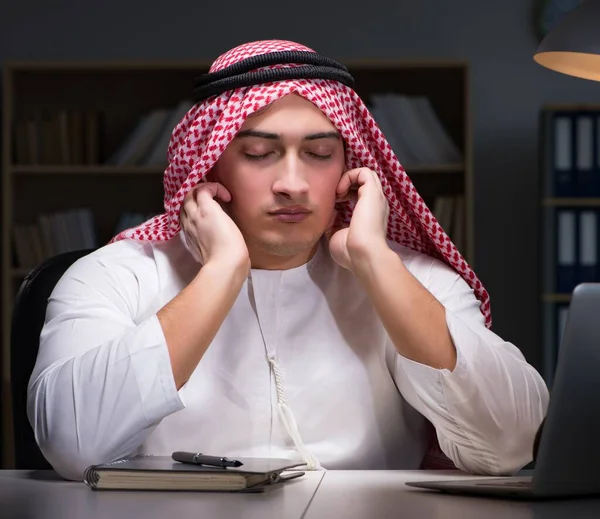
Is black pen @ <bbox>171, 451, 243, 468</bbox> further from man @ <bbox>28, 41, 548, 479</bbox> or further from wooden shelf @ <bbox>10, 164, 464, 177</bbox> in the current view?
wooden shelf @ <bbox>10, 164, 464, 177</bbox>

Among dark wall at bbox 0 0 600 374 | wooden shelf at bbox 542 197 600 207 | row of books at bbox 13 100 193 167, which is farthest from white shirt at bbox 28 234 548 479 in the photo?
dark wall at bbox 0 0 600 374

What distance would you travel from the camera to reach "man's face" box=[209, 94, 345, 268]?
1.85 metres

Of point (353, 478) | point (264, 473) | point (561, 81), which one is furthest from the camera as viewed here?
point (561, 81)

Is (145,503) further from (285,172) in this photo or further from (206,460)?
(285,172)

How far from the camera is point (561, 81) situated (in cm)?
473

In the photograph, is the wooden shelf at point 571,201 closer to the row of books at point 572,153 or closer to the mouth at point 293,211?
the row of books at point 572,153

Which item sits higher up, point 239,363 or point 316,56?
point 316,56

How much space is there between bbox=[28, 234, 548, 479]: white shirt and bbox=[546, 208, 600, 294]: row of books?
246 centimetres

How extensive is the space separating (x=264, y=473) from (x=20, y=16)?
4.02 metres

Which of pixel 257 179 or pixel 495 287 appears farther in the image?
pixel 495 287

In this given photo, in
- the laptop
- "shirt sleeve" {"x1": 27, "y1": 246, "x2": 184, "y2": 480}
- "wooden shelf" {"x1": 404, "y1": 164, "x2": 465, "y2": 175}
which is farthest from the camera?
"wooden shelf" {"x1": 404, "y1": 164, "x2": 465, "y2": 175}

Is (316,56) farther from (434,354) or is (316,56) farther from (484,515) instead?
(484,515)

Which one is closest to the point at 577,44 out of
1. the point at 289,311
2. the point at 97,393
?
the point at 289,311

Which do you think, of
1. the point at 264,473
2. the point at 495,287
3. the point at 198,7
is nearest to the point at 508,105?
the point at 495,287
